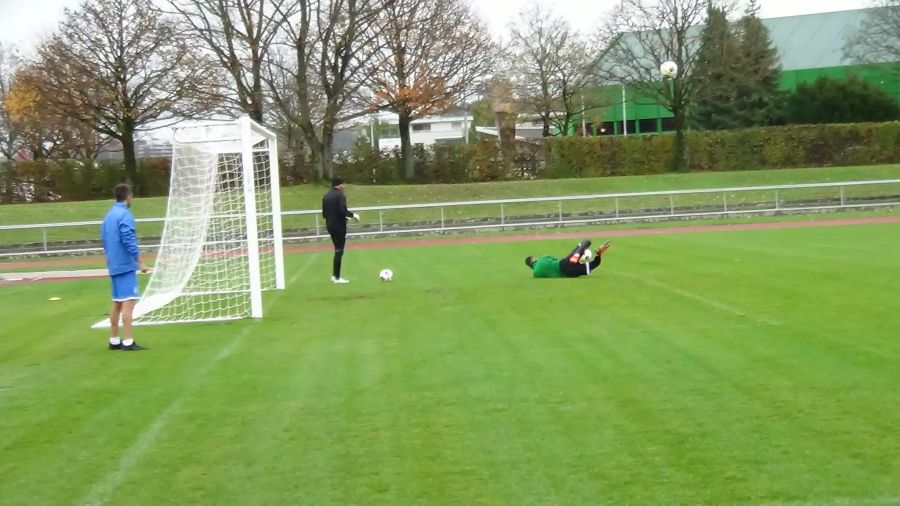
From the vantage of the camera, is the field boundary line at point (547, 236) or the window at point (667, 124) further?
the window at point (667, 124)

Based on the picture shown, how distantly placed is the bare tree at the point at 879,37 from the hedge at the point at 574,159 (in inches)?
348

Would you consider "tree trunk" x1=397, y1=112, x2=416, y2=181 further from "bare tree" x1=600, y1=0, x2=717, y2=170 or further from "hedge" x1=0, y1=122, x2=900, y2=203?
"bare tree" x1=600, y1=0, x2=717, y2=170

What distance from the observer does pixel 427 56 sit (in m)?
43.2

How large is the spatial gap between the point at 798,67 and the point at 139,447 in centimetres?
6428

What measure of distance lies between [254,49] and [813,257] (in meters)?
28.4

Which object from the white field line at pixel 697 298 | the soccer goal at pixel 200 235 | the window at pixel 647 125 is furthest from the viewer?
the window at pixel 647 125

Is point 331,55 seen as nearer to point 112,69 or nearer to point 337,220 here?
point 112,69

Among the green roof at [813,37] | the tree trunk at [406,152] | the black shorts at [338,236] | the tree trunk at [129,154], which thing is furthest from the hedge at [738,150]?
the black shorts at [338,236]

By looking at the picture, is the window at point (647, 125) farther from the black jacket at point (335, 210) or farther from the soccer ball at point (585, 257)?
the soccer ball at point (585, 257)

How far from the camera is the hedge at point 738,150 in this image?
152ft

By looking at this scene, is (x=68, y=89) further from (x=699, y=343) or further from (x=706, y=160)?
(x=699, y=343)

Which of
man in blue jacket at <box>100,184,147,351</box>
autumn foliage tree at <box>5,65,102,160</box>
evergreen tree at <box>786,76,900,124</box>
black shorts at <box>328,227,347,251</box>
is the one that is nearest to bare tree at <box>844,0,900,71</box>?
evergreen tree at <box>786,76,900,124</box>

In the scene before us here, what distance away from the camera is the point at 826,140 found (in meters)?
46.4

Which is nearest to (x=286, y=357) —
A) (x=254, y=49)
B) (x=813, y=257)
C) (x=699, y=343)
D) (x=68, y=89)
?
(x=699, y=343)
